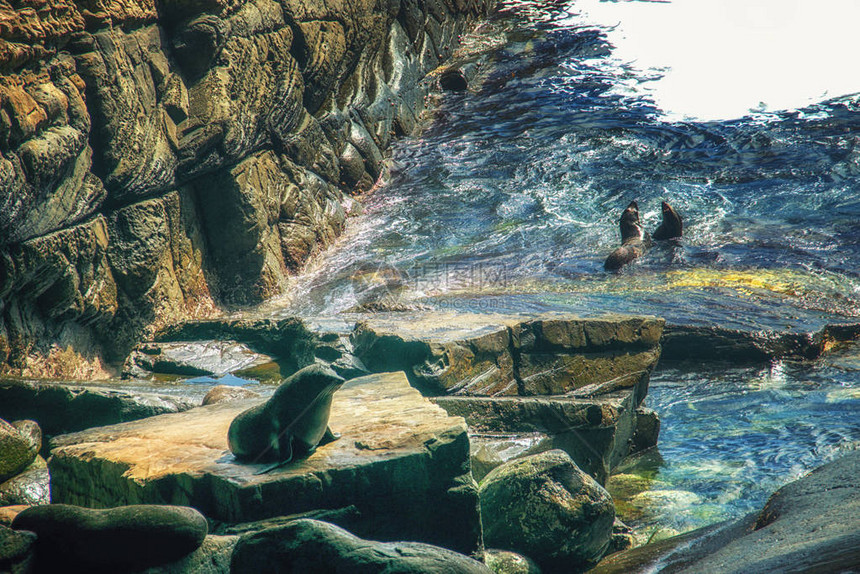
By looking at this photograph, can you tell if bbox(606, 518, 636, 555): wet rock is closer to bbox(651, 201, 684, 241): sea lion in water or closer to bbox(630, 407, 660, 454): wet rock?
bbox(630, 407, 660, 454): wet rock

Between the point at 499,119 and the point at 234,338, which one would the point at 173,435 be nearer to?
the point at 234,338

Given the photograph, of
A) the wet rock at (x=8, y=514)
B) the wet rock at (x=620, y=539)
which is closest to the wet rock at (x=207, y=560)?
the wet rock at (x=8, y=514)

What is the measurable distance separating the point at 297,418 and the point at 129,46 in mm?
5330

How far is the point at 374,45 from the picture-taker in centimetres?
1537

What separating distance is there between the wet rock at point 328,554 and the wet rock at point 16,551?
2.58 ft

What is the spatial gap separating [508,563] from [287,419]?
149 centimetres

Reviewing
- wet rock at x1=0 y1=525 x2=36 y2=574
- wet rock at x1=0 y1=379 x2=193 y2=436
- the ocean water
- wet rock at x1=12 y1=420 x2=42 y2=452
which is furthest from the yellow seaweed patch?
wet rock at x1=0 y1=525 x2=36 y2=574

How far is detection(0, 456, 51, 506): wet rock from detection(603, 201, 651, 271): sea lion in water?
26.7ft

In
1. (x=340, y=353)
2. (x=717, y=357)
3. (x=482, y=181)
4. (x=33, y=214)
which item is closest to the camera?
(x=33, y=214)

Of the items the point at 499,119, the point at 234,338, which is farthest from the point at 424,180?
the point at 234,338

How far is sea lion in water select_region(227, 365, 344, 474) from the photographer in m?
3.57

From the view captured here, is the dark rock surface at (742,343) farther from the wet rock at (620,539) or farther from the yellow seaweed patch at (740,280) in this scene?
the wet rock at (620,539)

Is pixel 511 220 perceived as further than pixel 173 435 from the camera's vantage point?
Yes

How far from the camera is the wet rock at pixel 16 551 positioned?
2803mm
